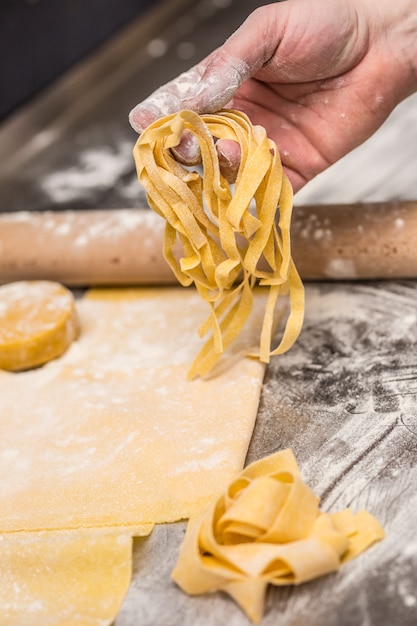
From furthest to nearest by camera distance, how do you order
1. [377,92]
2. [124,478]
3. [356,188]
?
[356,188] < [377,92] < [124,478]

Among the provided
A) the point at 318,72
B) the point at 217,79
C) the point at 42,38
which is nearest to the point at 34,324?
the point at 217,79

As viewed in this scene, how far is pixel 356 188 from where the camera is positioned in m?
2.46

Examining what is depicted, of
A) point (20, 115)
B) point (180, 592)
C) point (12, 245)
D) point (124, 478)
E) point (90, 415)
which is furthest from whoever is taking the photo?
point (20, 115)

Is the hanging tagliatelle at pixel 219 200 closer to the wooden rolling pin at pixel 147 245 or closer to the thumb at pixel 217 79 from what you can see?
the thumb at pixel 217 79

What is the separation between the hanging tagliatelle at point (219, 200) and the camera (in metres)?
1.48

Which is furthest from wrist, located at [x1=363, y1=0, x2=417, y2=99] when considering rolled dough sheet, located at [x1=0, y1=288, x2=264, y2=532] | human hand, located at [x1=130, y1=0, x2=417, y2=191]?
rolled dough sheet, located at [x1=0, y1=288, x2=264, y2=532]

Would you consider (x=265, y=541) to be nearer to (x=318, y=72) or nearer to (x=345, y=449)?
(x=345, y=449)

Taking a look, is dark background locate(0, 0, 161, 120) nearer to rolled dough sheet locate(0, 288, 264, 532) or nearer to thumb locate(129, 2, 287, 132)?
rolled dough sheet locate(0, 288, 264, 532)

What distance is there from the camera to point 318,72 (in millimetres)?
1759

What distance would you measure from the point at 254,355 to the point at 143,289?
0.51m

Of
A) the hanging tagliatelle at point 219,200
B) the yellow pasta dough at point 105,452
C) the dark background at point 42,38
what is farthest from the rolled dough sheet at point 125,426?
the dark background at point 42,38

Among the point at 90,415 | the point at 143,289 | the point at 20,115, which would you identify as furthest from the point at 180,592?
the point at 20,115

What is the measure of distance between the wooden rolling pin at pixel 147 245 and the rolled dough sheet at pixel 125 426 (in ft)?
0.49

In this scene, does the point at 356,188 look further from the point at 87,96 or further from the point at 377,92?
the point at 87,96
